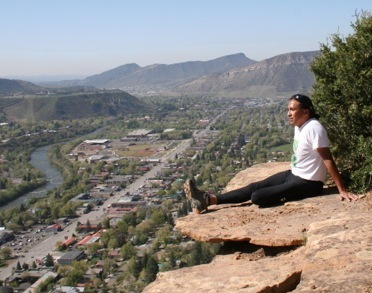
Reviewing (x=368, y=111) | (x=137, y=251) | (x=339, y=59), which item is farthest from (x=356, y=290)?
(x=137, y=251)

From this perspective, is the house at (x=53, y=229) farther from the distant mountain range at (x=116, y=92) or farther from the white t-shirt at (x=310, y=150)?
the distant mountain range at (x=116, y=92)

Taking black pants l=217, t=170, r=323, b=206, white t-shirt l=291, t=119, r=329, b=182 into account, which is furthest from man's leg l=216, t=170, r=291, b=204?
white t-shirt l=291, t=119, r=329, b=182

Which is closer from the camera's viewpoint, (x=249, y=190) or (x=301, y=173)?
(x=301, y=173)

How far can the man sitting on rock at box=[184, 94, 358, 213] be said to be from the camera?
607cm

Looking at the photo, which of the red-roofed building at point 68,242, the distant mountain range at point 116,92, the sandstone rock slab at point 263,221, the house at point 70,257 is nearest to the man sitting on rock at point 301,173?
the sandstone rock slab at point 263,221

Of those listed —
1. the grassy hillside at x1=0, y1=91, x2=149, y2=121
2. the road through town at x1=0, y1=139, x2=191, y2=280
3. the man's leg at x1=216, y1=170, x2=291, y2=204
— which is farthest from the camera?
the grassy hillside at x1=0, y1=91, x2=149, y2=121

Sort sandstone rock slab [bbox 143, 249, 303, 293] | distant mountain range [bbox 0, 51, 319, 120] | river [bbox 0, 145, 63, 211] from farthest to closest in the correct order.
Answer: distant mountain range [bbox 0, 51, 319, 120] → river [bbox 0, 145, 63, 211] → sandstone rock slab [bbox 143, 249, 303, 293]

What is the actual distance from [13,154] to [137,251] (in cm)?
4546

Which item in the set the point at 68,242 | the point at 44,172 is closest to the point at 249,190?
the point at 68,242

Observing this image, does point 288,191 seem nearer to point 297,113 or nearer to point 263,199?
point 263,199

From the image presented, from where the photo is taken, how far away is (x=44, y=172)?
5816 cm

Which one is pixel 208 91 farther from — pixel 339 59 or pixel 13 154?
pixel 339 59

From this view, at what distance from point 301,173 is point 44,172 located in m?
55.0

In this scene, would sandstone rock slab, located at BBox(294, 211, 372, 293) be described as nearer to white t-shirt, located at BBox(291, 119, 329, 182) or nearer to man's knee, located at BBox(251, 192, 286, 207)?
white t-shirt, located at BBox(291, 119, 329, 182)
